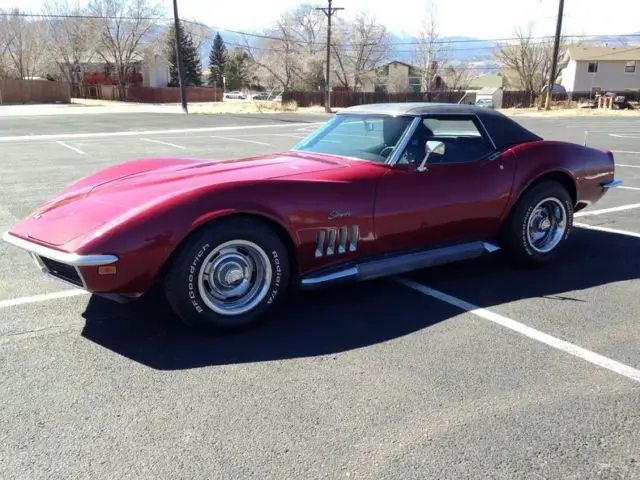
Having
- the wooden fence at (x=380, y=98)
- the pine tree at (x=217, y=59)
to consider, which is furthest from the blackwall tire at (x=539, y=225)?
the pine tree at (x=217, y=59)

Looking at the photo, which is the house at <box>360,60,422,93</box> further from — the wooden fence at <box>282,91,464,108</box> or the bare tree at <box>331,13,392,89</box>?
the wooden fence at <box>282,91,464,108</box>

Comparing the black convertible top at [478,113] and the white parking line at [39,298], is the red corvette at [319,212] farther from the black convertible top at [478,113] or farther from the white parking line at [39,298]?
the white parking line at [39,298]

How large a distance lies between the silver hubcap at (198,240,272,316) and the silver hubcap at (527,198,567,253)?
2.59 meters

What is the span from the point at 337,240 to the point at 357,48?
70.8m

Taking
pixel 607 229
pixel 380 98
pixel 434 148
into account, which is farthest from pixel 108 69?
pixel 434 148

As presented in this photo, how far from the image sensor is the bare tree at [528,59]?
201ft

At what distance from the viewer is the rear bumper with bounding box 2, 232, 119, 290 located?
10.2ft

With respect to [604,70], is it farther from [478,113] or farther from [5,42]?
[478,113]

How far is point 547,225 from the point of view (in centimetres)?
514

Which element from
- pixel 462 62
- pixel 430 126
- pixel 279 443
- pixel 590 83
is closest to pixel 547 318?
pixel 430 126

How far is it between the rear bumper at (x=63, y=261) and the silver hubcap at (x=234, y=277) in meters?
0.58

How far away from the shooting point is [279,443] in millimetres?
2467

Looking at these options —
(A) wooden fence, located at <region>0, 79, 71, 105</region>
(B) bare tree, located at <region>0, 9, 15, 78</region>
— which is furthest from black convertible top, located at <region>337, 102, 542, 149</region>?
(B) bare tree, located at <region>0, 9, 15, 78</region>

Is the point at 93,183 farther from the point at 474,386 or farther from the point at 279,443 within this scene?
the point at 474,386
